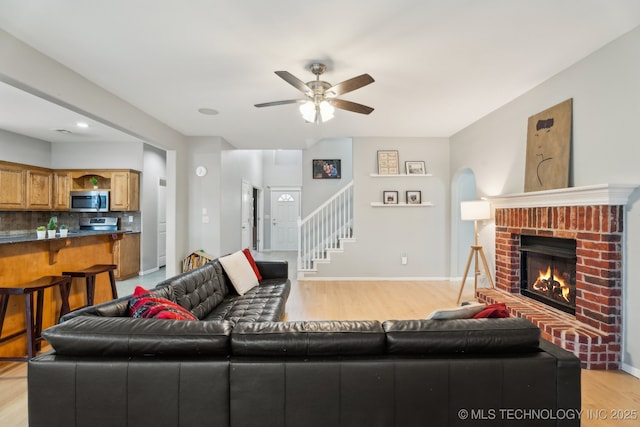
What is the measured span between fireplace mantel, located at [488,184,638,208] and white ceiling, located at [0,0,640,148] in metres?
1.19

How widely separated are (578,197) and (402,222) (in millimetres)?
3203

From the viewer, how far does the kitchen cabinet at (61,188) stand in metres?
6.32

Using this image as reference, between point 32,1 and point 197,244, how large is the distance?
407 centimetres

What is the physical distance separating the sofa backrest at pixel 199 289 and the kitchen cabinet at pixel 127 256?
3451 millimetres

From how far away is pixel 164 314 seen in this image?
1.77 m

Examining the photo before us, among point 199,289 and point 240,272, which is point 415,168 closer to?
point 240,272

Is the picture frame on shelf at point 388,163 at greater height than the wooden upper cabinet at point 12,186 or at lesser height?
greater

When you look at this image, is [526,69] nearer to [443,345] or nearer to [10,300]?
[443,345]

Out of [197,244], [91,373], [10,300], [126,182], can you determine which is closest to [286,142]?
[197,244]

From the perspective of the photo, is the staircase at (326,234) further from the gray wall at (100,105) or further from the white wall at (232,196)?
the gray wall at (100,105)

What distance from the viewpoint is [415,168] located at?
19.4ft

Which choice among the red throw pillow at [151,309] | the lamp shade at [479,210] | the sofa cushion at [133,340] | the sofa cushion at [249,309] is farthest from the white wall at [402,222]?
the sofa cushion at [133,340]

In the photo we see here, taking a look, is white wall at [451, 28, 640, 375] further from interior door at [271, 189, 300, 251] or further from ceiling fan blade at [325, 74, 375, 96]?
interior door at [271, 189, 300, 251]

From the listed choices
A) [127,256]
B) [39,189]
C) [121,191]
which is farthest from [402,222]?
[39,189]
